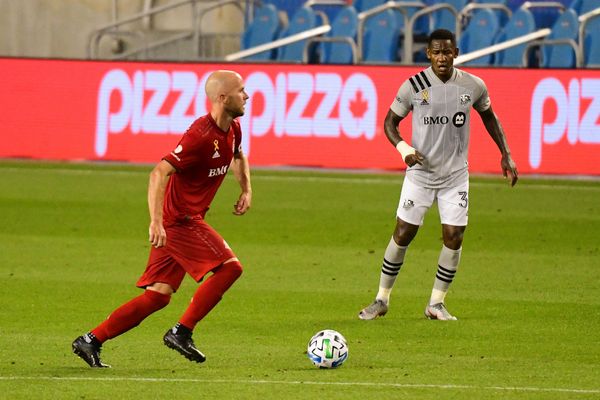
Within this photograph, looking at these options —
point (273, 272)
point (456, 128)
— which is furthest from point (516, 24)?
point (456, 128)

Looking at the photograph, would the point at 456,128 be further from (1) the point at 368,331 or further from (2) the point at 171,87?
(2) the point at 171,87

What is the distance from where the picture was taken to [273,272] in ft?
44.7

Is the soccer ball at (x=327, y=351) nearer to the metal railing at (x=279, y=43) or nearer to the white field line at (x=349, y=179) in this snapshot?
the white field line at (x=349, y=179)

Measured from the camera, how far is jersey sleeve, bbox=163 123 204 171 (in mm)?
8516

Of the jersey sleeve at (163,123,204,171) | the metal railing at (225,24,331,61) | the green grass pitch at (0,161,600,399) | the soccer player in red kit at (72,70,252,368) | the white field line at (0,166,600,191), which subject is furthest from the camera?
the metal railing at (225,24,331,61)

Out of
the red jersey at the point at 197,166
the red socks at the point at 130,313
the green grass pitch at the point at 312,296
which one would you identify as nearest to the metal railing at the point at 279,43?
the green grass pitch at the point at 312,296

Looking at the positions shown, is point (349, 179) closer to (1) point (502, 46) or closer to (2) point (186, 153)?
(1) point (502, 46)

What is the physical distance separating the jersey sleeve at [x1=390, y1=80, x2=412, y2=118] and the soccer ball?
9.18 feet

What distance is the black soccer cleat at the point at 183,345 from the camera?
866cm

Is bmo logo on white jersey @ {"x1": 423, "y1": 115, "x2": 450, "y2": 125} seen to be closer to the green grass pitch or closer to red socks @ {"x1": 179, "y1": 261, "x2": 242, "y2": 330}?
the green grass pitch

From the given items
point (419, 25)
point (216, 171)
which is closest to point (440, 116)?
point (216, 171)

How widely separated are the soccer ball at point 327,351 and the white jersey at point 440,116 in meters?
2.63

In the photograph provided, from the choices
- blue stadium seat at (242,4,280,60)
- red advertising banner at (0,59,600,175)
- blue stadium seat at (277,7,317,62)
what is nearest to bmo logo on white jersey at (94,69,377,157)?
red advertising banner at (0,59,600,175)

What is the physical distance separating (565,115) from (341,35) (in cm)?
676
